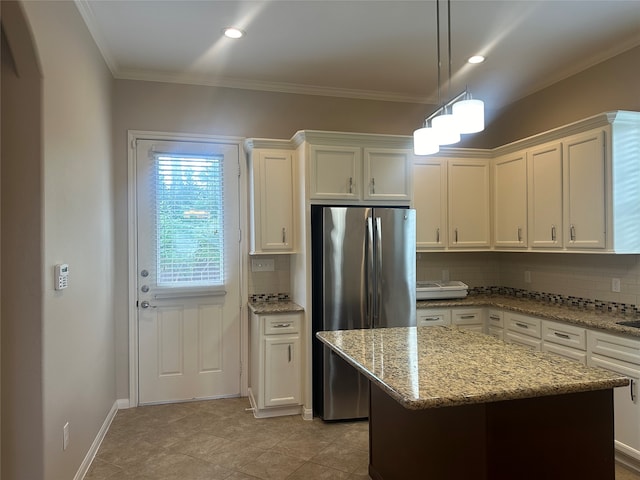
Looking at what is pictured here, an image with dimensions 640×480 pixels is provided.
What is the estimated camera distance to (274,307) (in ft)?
12.3

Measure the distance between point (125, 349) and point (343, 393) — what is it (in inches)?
76.7

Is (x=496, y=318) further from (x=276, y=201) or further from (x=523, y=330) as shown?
(x=276, y=201)

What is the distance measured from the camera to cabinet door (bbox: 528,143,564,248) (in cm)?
358

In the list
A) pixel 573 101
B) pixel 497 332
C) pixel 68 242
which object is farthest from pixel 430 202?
pixel 68 242

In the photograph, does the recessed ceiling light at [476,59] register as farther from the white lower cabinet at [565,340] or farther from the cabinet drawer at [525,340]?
the cabinet drawer at [525,340]

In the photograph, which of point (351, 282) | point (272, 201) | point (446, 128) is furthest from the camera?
→ point (272, 201)

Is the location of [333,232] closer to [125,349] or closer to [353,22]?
[353,22]

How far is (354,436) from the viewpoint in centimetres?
329

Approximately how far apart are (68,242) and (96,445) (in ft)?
5.13

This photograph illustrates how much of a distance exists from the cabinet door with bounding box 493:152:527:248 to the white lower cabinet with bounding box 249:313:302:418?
7.01 ft

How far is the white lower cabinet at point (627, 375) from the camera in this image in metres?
2.74

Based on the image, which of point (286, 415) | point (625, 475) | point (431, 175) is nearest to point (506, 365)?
point (625, 475)

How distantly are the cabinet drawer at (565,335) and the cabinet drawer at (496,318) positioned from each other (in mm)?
509

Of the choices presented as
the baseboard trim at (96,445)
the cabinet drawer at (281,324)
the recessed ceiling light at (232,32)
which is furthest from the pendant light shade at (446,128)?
the baseboard trim at (96,445)
